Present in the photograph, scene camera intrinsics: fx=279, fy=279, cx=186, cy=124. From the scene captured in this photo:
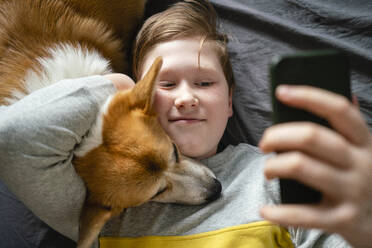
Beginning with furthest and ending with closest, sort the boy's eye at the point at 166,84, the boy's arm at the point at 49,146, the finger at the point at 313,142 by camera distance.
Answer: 1. the boy's eye at the point at 166,84
2. the boy's arm at the point at 49,146
3. the finger at the point at 313,142

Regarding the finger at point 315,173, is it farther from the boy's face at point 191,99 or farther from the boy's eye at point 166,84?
the boy's eye at point 166,84

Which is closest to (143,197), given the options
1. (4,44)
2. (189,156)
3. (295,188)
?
(189,156)

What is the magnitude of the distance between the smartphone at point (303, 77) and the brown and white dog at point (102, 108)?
594 mm

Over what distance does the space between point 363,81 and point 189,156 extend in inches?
36.4

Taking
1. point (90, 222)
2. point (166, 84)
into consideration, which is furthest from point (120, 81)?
point (90, 222)

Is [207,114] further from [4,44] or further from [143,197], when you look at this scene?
[4,44]

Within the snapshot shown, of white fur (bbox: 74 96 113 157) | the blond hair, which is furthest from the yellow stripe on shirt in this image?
the blond hair

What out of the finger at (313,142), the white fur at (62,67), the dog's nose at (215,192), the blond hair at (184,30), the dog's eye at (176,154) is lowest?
the dog's nose at (215,192)

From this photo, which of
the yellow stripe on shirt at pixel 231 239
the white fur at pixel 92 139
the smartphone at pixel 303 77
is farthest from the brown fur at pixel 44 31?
the smartphone at pixel 303 77

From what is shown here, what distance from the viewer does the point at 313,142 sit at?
50 centimetres

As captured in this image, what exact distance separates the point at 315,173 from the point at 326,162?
3cm

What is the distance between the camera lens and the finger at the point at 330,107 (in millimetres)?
519

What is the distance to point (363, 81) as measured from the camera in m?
1.36

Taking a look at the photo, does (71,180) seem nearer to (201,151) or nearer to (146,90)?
(146,90)
